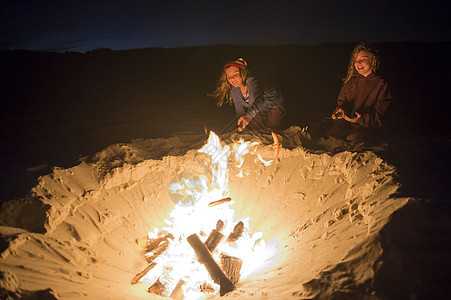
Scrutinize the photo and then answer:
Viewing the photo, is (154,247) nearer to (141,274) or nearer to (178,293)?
(141,274)

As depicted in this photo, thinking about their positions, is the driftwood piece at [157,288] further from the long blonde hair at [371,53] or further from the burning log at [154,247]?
the long blonde hair at [371,53]

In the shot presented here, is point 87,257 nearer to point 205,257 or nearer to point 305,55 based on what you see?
point 205,257

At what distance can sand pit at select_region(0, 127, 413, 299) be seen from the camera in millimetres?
1846

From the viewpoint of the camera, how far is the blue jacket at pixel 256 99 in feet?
13.3

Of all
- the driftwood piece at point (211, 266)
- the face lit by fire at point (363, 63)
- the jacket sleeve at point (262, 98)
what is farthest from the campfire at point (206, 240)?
the face lit by fire at point (363, 63)

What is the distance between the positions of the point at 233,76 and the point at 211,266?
249 cm

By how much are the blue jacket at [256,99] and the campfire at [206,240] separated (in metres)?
0.78

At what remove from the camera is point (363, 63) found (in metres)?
3.32

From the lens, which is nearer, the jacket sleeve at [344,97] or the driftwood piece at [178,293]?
the driftwood piece at [178,293]

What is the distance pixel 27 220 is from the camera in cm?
240

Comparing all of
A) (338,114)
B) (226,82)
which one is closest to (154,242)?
(226,82)

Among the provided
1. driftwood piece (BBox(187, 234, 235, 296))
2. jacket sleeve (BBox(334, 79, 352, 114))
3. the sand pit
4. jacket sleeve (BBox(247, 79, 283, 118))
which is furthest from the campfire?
jacket sleeve (BBox(334, 79, 352, 114))

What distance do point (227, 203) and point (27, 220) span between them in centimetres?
197

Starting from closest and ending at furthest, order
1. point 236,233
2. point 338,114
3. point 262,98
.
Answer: point 236,233 → point 338,114 → point 262,98
